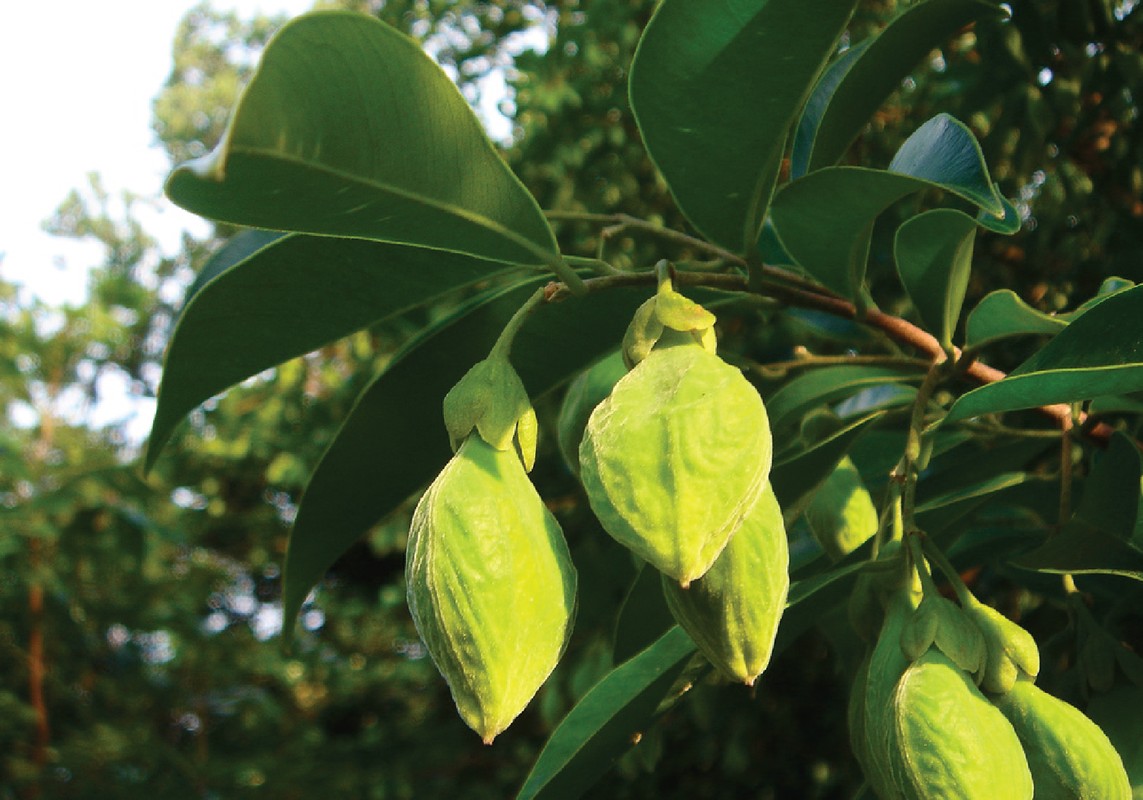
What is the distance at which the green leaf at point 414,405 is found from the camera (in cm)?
81

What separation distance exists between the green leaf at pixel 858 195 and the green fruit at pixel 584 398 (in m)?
0.15

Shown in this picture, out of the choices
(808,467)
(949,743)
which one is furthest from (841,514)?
(949,743)

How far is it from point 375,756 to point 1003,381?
3.27 meters

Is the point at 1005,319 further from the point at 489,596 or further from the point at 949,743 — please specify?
the point at 489,596

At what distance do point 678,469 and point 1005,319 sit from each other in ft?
1.35

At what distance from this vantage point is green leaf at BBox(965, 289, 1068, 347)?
2.56 feet

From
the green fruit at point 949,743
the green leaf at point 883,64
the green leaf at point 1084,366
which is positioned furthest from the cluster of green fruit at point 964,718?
the green leaf at point 883,64

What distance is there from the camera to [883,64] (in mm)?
725

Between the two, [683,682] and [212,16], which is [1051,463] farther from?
[212,16]

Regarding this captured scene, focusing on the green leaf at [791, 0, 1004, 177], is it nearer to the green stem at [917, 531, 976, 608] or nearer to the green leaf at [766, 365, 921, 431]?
the green leaf at [766, 365, 921, 431]

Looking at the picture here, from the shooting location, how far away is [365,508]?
33.6 inches

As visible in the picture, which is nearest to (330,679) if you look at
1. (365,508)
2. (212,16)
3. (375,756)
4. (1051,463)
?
(375,756)

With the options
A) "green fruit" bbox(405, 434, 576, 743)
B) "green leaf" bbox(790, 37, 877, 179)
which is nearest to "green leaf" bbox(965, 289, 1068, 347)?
"green leaf" bbox(790, 37, 877, 179)

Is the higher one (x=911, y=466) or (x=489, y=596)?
(x=489, y=596)
